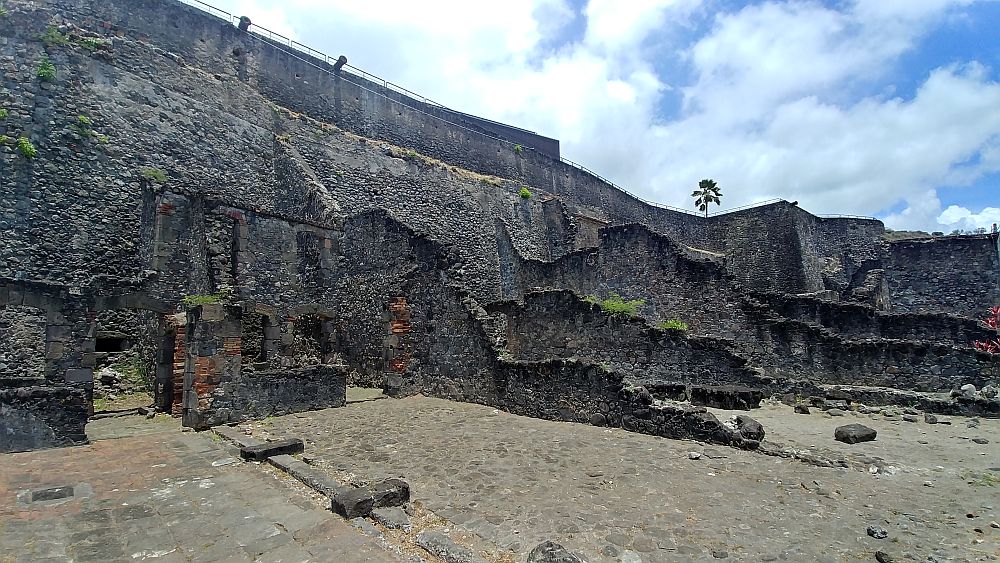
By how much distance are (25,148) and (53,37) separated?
13.3ft

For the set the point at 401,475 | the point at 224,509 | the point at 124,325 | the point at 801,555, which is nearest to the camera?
the point at 801,555

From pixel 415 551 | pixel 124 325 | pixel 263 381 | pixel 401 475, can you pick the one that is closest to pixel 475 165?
pixel 124 325

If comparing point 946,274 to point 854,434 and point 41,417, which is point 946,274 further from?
point 41,417

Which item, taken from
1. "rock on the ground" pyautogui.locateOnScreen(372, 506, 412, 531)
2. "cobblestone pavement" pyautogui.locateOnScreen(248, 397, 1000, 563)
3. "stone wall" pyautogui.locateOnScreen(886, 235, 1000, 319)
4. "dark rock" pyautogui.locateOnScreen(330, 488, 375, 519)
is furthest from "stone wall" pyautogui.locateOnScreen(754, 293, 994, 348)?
"dark rock" pyautogui.locateOnScreen(330, 488, 375, 519)

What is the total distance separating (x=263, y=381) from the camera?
10.4 m

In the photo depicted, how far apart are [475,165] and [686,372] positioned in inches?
792

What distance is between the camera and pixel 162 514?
5.27 metres

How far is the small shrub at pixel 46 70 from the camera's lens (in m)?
14.4

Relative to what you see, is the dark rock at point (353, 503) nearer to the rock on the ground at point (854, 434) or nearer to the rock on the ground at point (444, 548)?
the rock on the ground at point (444, 548)

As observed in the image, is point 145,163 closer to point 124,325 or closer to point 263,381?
point 124,325

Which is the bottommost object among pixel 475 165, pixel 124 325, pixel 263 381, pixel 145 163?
pixel 263 381

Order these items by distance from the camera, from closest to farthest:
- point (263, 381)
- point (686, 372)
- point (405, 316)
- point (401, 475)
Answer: point (401, 475) → point (263, 381) → point (686, 372) → point (405, 316)

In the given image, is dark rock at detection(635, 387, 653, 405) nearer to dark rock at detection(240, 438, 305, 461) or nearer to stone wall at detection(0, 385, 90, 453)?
dark rock at detection(240, 438, 305, 461)

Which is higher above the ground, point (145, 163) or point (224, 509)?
point (145, 163)
